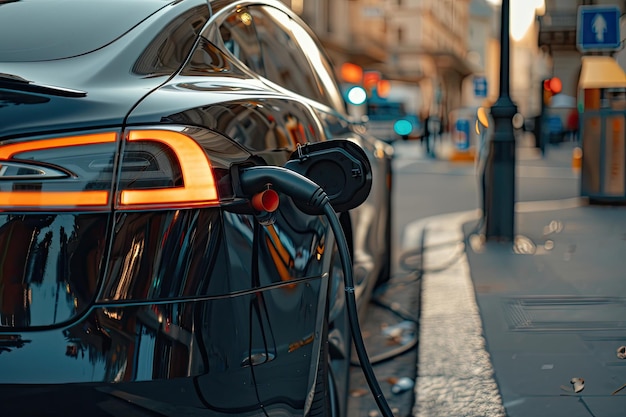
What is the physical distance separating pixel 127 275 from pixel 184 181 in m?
0.25

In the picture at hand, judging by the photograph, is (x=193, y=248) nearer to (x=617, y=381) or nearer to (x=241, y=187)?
(x=241, y=187)

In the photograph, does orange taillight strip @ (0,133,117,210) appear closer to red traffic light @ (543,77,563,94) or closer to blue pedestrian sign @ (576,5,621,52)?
blue pedestrian sign @ (576,5,621,52)

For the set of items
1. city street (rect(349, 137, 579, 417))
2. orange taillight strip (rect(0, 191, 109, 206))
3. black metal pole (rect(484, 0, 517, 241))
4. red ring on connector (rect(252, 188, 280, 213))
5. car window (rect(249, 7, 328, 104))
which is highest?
car window (rect(249, 7, 328, 104))

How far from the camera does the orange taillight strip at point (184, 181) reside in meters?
2.05

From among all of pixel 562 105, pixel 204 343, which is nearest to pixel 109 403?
pixel 204 343

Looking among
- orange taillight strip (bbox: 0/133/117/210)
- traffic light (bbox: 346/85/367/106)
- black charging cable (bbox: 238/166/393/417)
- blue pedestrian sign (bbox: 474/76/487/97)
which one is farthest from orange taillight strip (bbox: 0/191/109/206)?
blue pedestrian sign (bbox: 474/76/487/97)

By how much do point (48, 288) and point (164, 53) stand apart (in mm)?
833

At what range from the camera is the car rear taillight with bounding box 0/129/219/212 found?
2.00m

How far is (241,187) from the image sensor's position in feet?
7.31

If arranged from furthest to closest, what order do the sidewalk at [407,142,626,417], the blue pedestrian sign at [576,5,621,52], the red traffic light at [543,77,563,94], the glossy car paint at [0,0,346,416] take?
the red traffic light at [543,77,563,94], the blue pedestrian sign at [576,5,621,52], the sidewalk at [407,142,626,417], the glossy car paint at [0,0,346,416]

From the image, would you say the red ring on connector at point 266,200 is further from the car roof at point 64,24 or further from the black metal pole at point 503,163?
the black metal pole at point 503,163

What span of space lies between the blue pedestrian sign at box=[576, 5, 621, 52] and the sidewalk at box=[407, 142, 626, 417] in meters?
2.31

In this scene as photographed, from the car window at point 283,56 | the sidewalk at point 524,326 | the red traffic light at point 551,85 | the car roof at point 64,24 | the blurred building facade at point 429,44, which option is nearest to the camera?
the car roof at point 64,24

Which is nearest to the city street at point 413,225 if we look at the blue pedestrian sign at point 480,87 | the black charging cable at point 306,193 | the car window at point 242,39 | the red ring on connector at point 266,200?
the black charging cable at point 306,193
